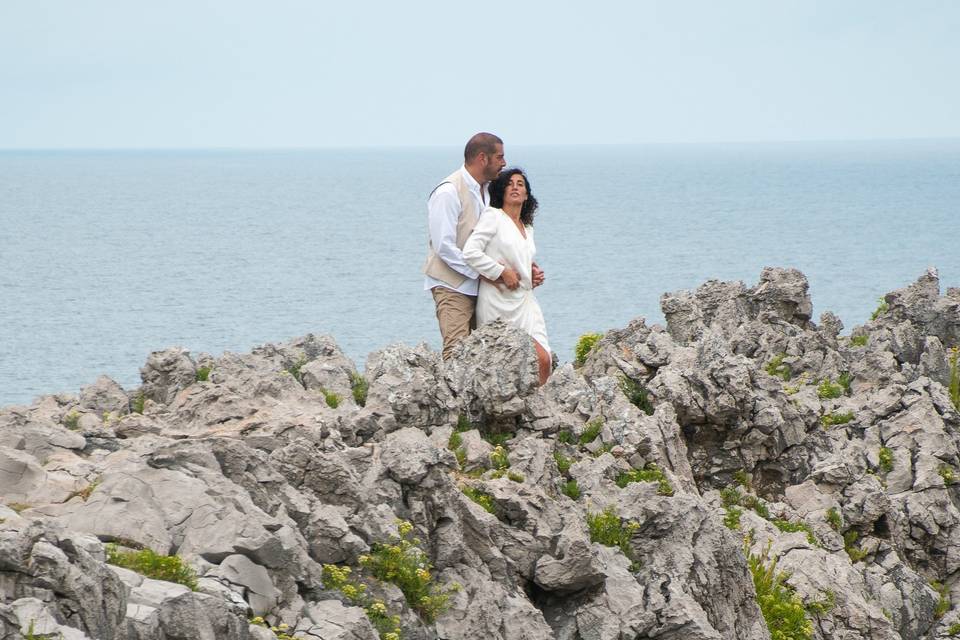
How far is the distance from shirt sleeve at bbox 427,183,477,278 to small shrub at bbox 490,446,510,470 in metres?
3.14

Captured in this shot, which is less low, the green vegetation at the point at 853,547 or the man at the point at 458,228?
the man at the point at 458,228

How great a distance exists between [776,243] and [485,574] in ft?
418

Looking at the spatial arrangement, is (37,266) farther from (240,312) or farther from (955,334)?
(955,334)

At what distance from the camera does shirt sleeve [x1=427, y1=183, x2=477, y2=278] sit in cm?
1889

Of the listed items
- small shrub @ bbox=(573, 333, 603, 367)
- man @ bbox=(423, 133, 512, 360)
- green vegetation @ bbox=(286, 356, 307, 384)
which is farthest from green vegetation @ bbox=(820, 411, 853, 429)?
green vegetation @ bbox=(286, 356, 307, 384)

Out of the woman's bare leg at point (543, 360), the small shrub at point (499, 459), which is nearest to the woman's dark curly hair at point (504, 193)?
the woman's bare leg at point (543, 360)

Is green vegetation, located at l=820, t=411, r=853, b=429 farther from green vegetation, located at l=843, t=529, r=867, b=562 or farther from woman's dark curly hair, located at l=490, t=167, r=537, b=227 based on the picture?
woman's dark curly hair, located at l=490, t=167, r=537, b=227

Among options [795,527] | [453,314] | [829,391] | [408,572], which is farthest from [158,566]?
[829,391]

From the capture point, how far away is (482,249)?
1869cm

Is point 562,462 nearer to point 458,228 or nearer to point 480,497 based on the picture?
point 480,497

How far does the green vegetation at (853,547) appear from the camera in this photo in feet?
64.0

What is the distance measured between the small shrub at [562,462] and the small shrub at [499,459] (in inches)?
28.0

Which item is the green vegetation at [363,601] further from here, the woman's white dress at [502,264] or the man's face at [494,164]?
the man's face at [494,164]

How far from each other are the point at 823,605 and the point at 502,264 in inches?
237
